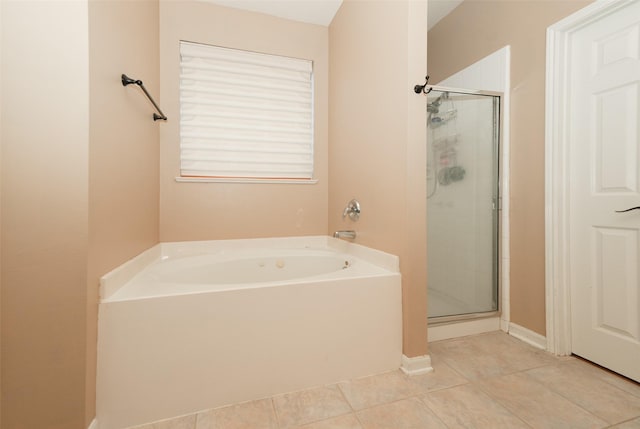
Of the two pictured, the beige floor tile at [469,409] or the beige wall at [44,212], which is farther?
the beige floor tile at [469,409]

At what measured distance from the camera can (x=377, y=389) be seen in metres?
1.30

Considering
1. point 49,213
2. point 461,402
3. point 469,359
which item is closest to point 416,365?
point 461,402

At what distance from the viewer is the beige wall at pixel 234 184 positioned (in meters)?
2.05

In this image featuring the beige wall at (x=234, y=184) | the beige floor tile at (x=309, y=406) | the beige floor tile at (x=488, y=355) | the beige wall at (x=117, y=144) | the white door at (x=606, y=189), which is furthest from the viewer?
the beige wall at (x=234, y=184)

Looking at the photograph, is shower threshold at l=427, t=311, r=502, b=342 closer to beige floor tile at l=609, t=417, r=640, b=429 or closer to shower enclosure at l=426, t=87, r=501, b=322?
shower enclosure at l=426, t=87, r=501, b=322

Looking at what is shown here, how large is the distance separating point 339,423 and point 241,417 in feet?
1.28

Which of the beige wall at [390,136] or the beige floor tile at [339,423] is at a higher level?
the beige wall at [390,136]

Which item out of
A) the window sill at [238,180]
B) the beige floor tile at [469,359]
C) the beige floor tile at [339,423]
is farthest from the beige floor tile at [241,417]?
the window sill at [238,180]

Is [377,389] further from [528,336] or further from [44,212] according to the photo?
[44,212]

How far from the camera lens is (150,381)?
108 centimetres

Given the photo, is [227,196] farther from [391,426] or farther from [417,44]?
[391,426]

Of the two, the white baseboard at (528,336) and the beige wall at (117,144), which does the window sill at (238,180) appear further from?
the white baseboard at (528,336)

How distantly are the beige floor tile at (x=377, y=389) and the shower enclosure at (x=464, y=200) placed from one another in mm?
700

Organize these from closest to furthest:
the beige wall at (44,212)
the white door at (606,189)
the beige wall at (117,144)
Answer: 1. the beige wall at (44,212)
2. the beige wall at (117,144)
3. the white door at (606,189)
